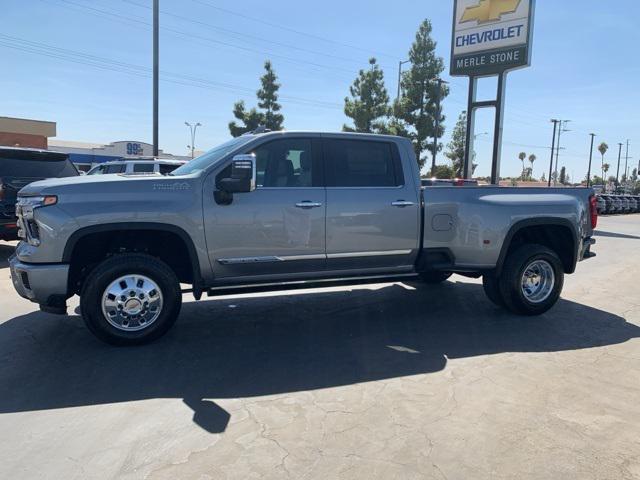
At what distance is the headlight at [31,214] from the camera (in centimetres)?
444

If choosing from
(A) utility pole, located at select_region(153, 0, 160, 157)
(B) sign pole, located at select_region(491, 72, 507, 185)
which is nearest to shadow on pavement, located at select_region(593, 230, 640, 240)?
(B) sign pole, located at select_region(491, 72, 507, 185)

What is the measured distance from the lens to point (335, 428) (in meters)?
3.32

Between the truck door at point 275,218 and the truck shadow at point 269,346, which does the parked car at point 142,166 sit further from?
the truck door at point 275,218

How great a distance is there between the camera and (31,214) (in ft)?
14.7

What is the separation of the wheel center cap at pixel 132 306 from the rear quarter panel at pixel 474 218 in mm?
3066

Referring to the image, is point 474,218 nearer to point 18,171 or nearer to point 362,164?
point 362,164

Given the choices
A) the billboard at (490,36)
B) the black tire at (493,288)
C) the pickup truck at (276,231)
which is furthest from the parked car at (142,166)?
the billboard at (490,36)

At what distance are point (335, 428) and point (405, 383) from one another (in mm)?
935

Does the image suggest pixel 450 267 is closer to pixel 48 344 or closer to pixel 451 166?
pixel 48 344

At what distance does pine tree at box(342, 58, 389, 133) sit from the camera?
33469mm

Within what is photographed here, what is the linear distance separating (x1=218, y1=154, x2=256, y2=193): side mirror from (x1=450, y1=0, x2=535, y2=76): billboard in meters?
15.4

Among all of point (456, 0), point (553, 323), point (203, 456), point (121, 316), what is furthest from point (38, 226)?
point (456, 0)

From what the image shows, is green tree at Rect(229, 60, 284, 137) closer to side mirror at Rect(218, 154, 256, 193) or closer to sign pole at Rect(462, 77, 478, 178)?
sign pole at Rect(462, 77, 478, 178)

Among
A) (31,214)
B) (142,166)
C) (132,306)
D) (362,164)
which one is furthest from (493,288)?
(142,166)
